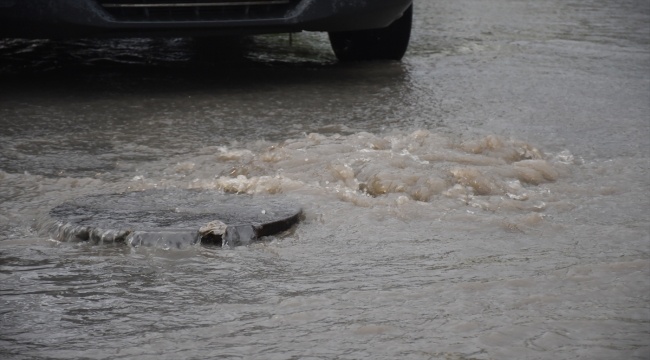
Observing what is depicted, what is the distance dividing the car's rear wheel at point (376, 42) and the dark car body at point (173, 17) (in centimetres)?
78

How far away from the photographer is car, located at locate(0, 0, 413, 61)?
3852mm

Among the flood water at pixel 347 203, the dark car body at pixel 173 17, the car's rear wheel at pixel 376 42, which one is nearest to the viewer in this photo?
the flood water at pixel 347 203

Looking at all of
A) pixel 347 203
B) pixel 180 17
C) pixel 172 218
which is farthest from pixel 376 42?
pixel 172 218

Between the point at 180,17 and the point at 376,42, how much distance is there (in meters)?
1.61

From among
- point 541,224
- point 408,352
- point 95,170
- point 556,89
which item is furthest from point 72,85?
point 408,352

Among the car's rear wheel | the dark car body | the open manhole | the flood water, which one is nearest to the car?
the dark car body

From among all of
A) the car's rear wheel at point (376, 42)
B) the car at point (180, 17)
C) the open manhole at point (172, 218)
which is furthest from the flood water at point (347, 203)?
the car at point (180, 17)

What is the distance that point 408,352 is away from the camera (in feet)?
5.24

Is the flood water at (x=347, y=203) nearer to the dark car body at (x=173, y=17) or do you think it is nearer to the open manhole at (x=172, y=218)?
the open manhole at (x=172, y=218)

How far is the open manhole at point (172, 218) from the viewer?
217cm

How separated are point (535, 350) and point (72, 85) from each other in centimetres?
341

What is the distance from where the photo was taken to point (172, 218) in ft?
7.51

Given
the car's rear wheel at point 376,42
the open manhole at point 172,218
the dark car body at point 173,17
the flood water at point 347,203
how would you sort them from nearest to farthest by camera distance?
the flood water at point 347,203 < the open manhole at point 172,218 < the dark car body at point 173,17 < the car's rear wheel at point 376,42

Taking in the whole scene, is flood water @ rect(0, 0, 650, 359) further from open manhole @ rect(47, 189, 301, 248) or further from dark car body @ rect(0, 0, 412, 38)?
dark car body @ rect(0, 0, 412, 38)
